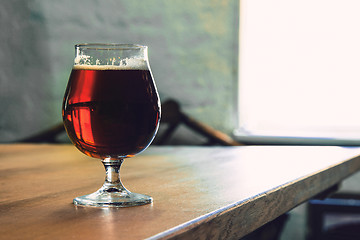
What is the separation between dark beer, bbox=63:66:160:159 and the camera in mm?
557

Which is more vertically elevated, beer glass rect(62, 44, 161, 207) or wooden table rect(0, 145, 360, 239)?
beer glass rect(62, 44, 161, 207)

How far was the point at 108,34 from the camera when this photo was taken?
2.47 meters

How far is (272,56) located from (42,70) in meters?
1.09

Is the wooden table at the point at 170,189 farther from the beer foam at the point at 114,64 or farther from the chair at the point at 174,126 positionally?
the chair at the point at 174,126

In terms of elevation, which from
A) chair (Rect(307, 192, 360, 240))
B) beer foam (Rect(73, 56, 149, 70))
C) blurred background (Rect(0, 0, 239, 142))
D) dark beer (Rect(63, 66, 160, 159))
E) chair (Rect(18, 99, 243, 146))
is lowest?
chair (Rect(307, 192, 360, 240))

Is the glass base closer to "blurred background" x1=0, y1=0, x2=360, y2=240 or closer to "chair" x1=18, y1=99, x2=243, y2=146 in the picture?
"chair" x1=18, y1=99, x2=243, y2=146

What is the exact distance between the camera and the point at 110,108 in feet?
1.83

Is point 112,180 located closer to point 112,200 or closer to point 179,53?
point 112,200

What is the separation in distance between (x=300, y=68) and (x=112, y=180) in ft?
6.39

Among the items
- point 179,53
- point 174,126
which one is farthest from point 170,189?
point 179,53

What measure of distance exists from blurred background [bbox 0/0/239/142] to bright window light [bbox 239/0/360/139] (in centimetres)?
10

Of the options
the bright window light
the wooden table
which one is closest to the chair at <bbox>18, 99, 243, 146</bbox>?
the bright window light

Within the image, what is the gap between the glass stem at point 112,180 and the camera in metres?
0.58

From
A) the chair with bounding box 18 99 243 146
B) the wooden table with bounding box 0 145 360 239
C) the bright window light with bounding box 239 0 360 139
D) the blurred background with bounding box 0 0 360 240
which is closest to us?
the wooden table with bounding box 0 145 360 239
